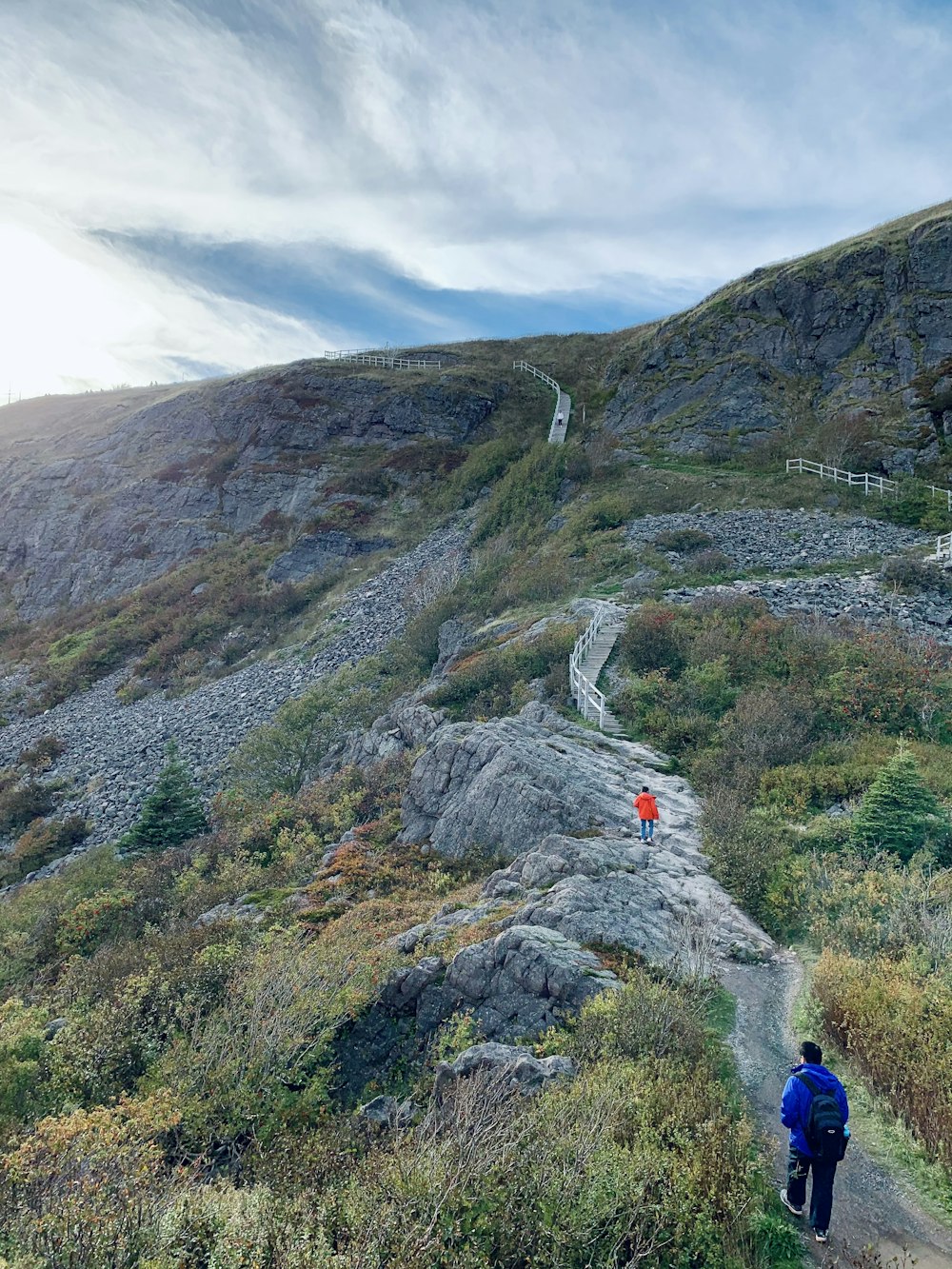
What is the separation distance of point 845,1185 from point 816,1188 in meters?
0.52

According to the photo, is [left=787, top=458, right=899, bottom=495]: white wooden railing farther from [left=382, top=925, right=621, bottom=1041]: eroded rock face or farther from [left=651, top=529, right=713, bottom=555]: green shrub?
[left=382, top=925, right=621, bottom=1041]: eroded rock face

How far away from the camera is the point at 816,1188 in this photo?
4.16 metres

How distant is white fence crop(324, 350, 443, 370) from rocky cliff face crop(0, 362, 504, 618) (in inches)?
117

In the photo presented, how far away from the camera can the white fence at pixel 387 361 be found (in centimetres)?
5609

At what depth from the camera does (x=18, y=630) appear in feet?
140

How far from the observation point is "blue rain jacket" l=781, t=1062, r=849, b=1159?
4309 mm

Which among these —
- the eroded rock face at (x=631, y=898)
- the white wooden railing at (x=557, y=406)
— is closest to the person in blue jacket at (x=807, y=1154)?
the eroded rock face at (x=631, y=898)

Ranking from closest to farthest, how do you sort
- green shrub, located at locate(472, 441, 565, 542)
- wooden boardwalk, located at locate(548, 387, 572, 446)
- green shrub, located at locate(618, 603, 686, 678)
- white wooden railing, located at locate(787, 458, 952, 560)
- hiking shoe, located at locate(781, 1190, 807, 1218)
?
hiking shoe, located at locate(781, 1190, 807, 1218) < green shrub, located at locate(618, 603, 686, 678) < white wooden railing, located at locate(787, 458, 952, 560) < green shrub, located at locate(472, 441, 565, 542) < wooden boardwalk, located at locate(548, 387, 572, 446)

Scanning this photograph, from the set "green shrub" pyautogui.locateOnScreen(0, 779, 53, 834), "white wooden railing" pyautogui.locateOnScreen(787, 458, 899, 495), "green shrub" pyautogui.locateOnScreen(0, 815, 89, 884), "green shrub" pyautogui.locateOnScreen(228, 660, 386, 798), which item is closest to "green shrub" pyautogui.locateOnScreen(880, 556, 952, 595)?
"white wooden railing" pyautogui.locateOnScreen(787, 458, 899, 495)

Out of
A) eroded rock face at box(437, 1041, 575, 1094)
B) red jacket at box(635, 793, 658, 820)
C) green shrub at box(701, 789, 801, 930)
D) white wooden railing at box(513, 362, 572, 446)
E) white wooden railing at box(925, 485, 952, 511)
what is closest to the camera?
eroded rock face at box(437, 1041, 575, 1094)

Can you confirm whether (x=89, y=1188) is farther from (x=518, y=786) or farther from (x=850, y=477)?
(x=850, y=477)

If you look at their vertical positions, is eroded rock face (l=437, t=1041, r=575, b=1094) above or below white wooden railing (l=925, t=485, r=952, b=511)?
below

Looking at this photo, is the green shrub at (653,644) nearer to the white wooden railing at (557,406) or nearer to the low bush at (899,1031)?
the low bush at (899,1031)

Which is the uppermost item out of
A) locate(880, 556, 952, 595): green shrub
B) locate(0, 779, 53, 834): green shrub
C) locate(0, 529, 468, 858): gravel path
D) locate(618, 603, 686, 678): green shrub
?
locate(880, 556, 952, 595): green shrub
